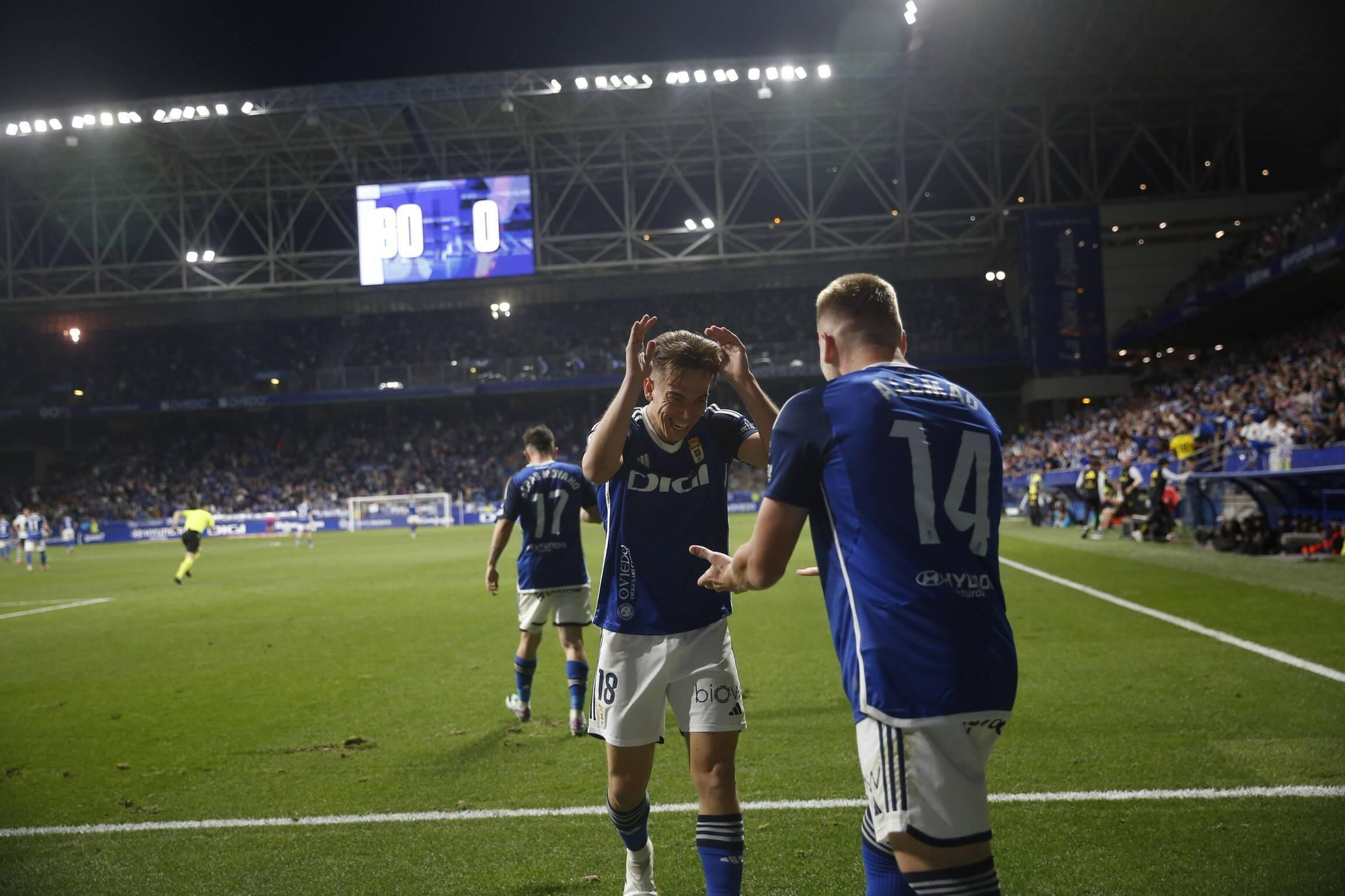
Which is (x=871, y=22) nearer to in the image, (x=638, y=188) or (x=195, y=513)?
(x=638, y=188)

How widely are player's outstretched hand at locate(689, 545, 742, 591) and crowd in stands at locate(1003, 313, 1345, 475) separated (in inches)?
691

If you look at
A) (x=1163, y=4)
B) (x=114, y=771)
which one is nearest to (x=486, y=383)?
(x=1163, y=4)

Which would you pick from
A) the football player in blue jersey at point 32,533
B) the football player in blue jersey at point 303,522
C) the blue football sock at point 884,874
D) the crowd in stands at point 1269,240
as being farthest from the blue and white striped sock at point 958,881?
the football player in blue jersey at point 303,522

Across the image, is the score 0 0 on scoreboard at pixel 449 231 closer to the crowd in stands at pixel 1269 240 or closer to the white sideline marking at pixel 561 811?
the crowd in stands at pixel 1269 240

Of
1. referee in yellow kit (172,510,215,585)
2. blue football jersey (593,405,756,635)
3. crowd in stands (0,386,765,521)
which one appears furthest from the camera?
crowd in stands (0,386,765,521)

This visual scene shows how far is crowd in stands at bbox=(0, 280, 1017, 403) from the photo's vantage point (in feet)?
171

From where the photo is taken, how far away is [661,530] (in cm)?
409

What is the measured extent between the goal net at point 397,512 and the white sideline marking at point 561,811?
4316cm

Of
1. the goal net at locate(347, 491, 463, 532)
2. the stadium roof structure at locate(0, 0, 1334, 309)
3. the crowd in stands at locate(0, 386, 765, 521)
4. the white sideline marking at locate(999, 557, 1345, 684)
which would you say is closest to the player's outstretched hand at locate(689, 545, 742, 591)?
the white sideline marking at locate(999, 557, 1345, 684)

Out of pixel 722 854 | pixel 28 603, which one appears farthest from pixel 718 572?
pixel 28 603

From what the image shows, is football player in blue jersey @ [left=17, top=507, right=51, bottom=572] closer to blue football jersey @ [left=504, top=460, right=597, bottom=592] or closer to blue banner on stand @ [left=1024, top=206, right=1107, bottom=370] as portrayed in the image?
blue football jersey @ [left=504, top=460, right=597, bottom=592]

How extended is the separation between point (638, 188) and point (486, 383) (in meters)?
12.7

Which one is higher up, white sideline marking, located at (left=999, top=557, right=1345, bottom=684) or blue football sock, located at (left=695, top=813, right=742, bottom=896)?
blue football sock, located at (left=695, top=813, right=742, bottom=896)

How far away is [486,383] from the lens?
2035 inches
